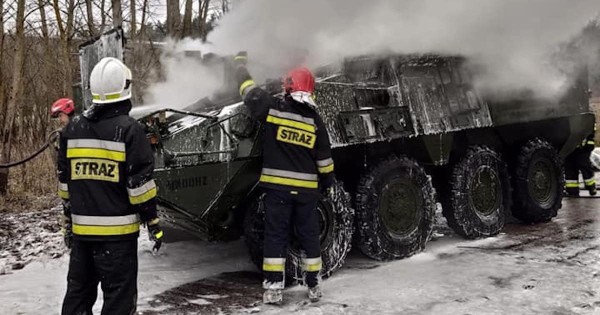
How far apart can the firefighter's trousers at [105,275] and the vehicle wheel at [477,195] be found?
3.93 m

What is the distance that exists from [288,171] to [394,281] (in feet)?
4.43

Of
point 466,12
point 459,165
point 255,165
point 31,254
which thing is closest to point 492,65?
point 466,12

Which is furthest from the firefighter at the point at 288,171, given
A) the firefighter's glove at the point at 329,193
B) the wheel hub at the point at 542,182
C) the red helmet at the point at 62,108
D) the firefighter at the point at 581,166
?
the firefighter at the point at 581,166

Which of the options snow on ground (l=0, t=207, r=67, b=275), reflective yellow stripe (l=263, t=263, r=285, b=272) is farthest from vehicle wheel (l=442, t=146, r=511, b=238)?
snow on ground (l=0, t=207, r=67, b=275)

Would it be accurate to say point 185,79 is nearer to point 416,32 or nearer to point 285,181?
point 285,181

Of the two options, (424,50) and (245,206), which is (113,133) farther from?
(424,50)

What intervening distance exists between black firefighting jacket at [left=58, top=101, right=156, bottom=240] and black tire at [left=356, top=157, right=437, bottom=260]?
8.35 ft

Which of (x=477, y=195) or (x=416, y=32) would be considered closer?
(x=416, y=32)

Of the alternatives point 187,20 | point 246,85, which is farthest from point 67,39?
point 246,85

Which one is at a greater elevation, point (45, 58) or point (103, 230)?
point (45, 58)

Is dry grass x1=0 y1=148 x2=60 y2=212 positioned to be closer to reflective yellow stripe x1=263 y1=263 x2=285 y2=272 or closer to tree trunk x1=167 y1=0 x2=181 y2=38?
tree trunk x1=167 y1=0 x2=181 y2=38

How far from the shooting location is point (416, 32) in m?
6.00

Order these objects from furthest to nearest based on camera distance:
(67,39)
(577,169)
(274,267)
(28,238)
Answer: (67,39)
(577,169)
(28,238)
(274,267)

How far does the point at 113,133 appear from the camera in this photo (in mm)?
3172
